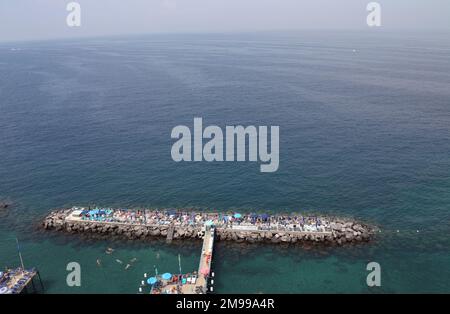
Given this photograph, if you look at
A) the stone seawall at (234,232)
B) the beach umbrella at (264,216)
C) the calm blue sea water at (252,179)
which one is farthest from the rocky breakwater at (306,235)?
the beach umbrella at (264,216)

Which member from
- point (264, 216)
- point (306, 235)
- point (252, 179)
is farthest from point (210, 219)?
point (252, 179)

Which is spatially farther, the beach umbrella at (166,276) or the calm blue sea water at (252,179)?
the calm blue sea water at (252,179)

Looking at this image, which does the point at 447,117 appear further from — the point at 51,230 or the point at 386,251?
the point at 51,230

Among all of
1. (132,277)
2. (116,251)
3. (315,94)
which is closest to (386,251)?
(132,277)

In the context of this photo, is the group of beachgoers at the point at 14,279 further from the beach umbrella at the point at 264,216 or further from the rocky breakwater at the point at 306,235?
the beach umbrella at the point at 264,216

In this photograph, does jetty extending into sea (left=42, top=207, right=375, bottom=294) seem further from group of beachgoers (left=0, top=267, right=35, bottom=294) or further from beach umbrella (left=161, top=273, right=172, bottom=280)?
group of beachgoers (left=0, top=267, right=35, bottom=294)

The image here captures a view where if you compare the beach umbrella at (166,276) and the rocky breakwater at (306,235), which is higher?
the rocky breakwater at (306,235)

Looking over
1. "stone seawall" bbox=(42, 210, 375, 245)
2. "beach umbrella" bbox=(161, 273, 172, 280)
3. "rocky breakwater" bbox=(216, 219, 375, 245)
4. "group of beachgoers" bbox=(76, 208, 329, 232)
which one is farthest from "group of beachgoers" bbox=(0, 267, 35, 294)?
"rocky breakwater" bbox=(216, 219, 375, 245)
